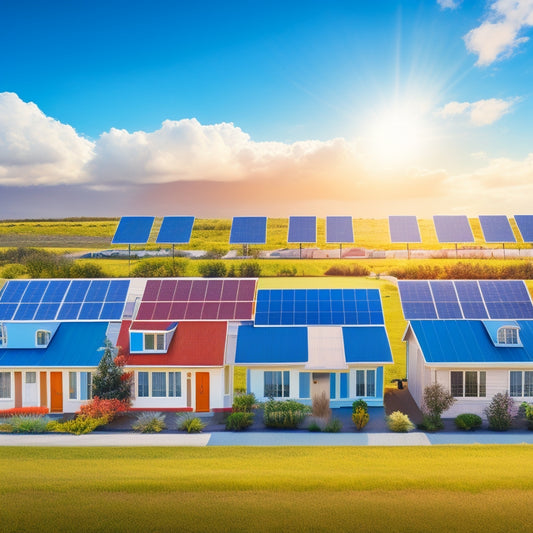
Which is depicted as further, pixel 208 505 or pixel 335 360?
pixel 335 360

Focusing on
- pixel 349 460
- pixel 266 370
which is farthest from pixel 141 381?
pixel 349 460

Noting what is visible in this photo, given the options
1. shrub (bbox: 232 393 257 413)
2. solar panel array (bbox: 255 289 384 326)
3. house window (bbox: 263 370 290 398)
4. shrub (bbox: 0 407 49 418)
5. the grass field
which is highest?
solar panel array (bbox: 255 289 384 326)

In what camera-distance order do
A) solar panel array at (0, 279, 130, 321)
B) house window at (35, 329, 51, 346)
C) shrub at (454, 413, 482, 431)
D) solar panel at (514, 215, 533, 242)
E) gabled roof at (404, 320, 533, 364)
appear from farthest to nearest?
solar panel at (514, 215, 533, 242) < solar panel array at (0, 279, 130, 321) < house window at (35, 329, 51, 346) < gabled roof at (404, 320, 533, 364) < shrub at (454, 413, 482, 431)

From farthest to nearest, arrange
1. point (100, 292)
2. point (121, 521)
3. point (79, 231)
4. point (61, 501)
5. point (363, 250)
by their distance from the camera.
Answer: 1. point (79, 231)
2. point (363, 250)
3. point (100, 292)
4. point (61, 501)
5. point (121, 521)

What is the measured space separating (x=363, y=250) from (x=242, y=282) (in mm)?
28674

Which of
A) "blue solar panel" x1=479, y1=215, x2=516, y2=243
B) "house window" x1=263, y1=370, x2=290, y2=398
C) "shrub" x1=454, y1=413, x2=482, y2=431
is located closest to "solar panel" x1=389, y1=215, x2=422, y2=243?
"blue solar panel" x1=479, y1=215, x2=516, y2=243

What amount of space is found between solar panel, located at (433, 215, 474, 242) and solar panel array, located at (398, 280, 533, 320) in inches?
567

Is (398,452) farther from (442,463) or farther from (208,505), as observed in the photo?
(208,505)

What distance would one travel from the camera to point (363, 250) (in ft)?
183

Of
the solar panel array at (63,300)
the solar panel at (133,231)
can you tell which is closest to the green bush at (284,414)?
the solar panel array at (63,300)

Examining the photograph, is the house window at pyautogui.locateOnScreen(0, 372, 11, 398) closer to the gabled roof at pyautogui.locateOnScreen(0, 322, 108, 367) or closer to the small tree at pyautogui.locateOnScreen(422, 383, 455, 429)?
the gabled roof at pyautogui.locateOnScreen(0, 322, 108, 367)

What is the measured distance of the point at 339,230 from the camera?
1734 inches

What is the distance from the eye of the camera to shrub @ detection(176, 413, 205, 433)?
838 inches

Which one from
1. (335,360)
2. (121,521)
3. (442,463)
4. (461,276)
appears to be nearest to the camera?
(121,521)
